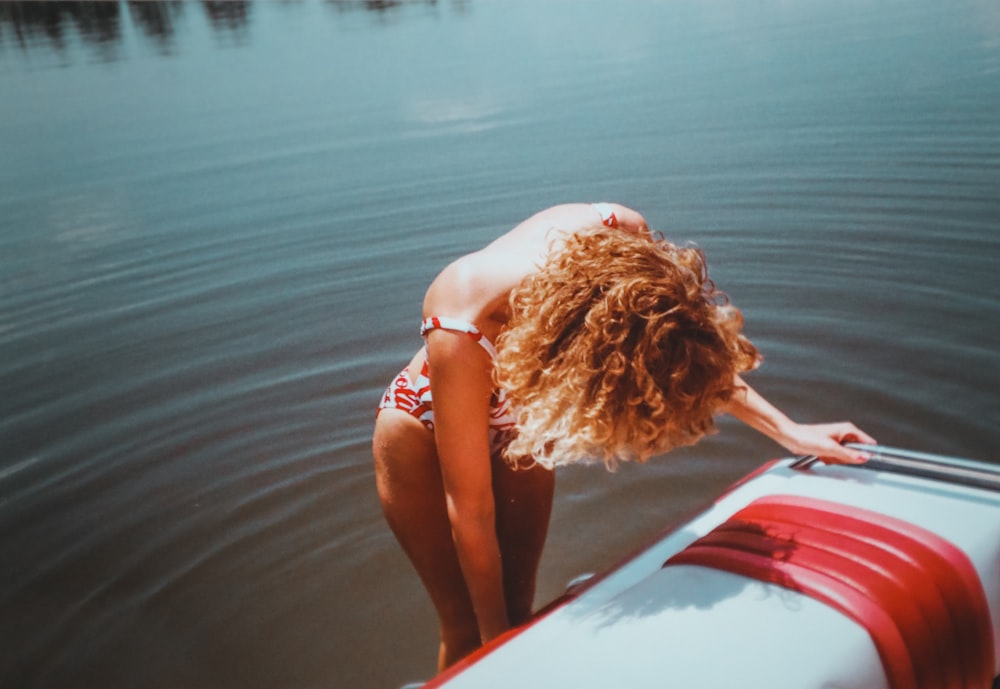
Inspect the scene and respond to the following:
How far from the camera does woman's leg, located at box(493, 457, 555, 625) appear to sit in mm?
2365

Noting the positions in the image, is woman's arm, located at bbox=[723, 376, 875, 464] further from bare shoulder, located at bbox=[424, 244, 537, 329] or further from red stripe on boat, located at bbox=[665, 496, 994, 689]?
bare shoulder, located at bbox=[424, 244, 537, 329]

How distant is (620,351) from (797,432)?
1.00m

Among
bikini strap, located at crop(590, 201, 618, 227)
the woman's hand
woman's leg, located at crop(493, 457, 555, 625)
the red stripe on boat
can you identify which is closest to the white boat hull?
the red stripe on boat

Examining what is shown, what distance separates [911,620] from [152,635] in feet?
8.88

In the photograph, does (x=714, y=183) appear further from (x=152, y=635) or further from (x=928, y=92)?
(x=152, y=635)

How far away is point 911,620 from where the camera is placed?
71.4 inches

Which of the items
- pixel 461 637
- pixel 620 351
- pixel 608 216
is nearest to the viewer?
pixel 620 351

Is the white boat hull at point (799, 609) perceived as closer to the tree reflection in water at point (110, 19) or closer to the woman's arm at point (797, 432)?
the woman's arm at point (797, 432)

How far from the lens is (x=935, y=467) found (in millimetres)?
2316

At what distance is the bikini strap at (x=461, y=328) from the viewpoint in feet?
6.05

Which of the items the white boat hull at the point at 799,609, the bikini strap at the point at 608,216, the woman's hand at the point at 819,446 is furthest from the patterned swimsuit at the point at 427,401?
the woman's hand at the point at 819,446

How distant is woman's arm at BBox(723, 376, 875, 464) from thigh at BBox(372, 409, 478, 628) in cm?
78

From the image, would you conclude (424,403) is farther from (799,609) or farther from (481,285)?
(799,609)

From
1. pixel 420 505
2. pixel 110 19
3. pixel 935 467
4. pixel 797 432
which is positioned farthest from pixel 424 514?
pixel 110 19
